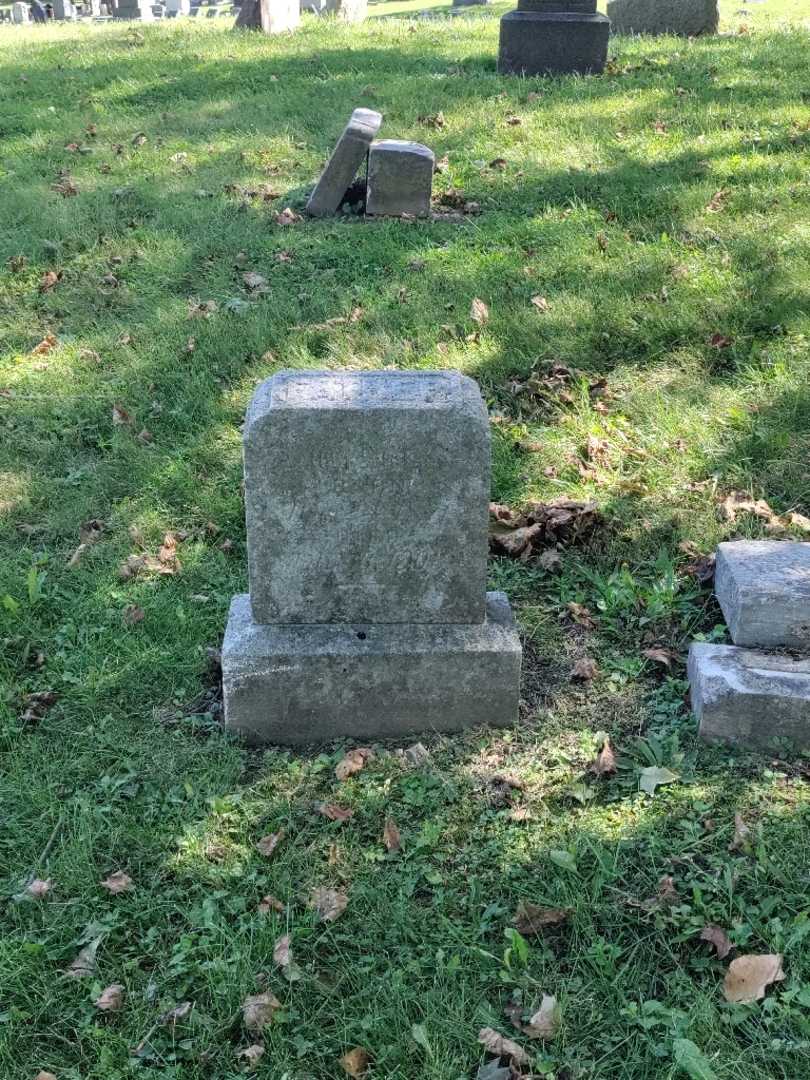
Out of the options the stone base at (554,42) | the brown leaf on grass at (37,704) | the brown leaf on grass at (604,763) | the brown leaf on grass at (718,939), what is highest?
the stone base at (554,42)

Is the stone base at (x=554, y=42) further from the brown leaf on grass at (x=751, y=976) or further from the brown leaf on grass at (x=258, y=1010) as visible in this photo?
the brown leaf on grass at (x=258, y=1010)

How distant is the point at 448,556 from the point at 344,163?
4.89 m

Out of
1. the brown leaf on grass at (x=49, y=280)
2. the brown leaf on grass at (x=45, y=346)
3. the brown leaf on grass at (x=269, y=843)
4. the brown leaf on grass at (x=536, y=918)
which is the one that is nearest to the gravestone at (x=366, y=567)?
the brown leaf on grass at (x=269, y=843)

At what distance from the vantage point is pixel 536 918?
8.34ft

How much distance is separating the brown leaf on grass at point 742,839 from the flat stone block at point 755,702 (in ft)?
1.29

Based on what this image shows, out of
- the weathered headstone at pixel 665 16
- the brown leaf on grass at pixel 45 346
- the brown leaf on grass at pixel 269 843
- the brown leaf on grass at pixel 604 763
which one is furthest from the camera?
the weathered headstone at pixel 665 16

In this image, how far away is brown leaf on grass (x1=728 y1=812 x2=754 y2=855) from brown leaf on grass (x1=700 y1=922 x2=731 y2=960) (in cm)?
28

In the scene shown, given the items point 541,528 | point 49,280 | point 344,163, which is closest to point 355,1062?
point 541,528

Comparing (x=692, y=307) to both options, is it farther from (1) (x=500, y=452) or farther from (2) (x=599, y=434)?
(1) (x=500, y=452)

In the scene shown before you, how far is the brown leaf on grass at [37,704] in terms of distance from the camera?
3.32m

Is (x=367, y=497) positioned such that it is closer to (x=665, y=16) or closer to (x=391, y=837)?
(x=391, y=837)

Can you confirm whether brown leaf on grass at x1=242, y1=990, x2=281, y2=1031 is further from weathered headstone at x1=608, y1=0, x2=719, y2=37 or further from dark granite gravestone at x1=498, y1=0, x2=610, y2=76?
weathered headstone at x1=608, y1=0, x2=719, y2=37

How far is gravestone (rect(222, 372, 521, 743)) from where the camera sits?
2.93 m

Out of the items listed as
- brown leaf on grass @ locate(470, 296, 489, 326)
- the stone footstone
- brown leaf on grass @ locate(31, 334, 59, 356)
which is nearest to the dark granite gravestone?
the stone footstone
